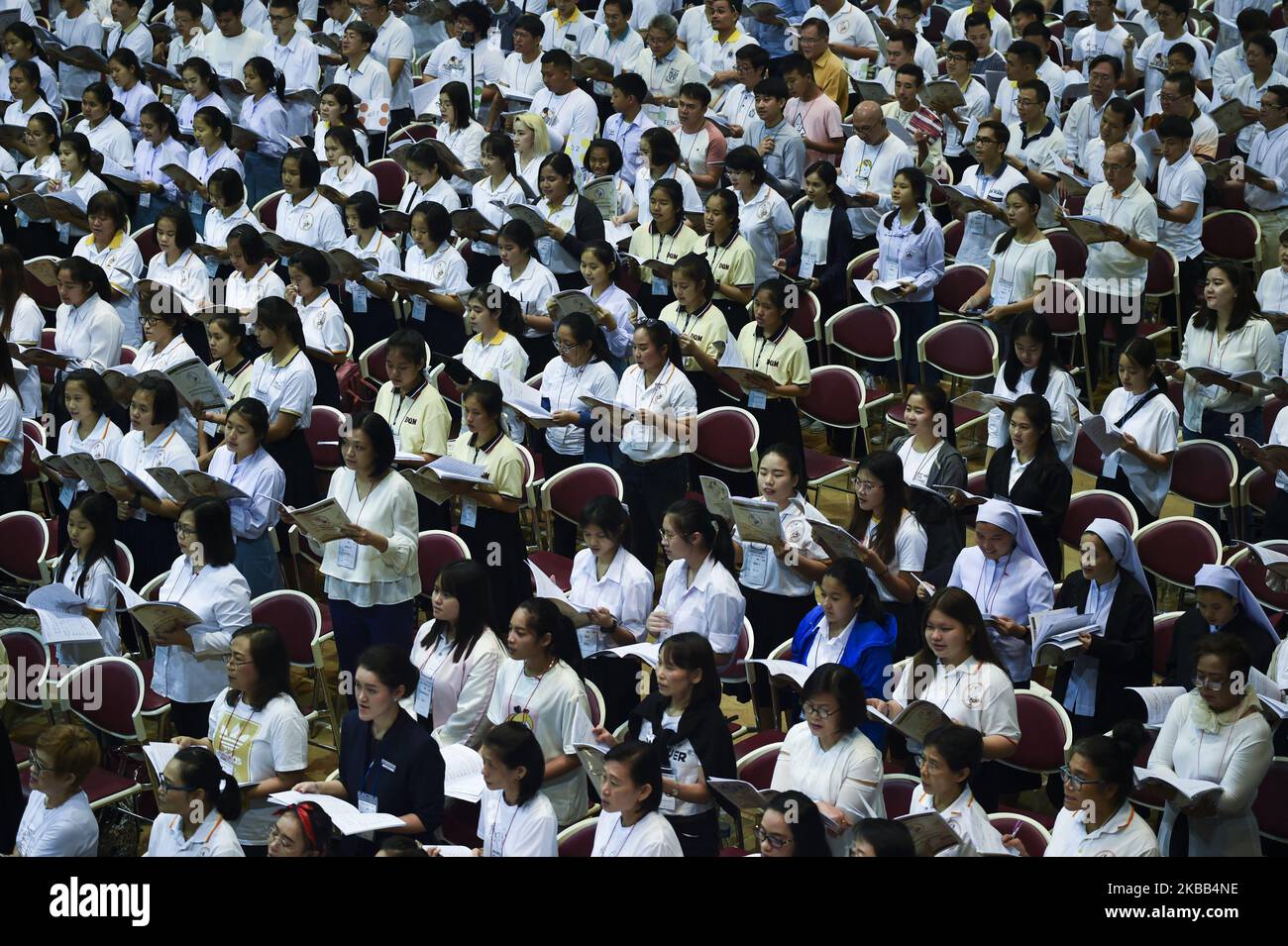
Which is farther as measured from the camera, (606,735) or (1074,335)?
(1074,335)

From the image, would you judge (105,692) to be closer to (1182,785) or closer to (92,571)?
(92,571)

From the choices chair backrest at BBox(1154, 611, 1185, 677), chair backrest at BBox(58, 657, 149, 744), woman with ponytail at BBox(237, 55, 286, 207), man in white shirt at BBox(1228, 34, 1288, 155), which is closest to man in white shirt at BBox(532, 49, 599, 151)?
woman with ponytail at BBox(237, 55, 286, 207)

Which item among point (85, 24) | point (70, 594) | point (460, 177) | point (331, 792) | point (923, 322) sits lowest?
point (331, 792)

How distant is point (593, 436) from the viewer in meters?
8.16

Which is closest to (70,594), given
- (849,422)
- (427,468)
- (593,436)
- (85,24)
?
(427,468)

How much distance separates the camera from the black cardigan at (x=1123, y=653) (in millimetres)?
6266

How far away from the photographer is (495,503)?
746 centimetres

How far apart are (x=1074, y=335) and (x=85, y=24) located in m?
8.15

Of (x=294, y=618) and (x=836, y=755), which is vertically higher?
(x=294, y=618)

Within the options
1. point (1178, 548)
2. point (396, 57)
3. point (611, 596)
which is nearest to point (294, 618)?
point (611, 596)

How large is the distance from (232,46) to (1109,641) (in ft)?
29.6

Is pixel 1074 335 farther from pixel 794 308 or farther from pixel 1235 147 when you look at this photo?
pixel 1235 147

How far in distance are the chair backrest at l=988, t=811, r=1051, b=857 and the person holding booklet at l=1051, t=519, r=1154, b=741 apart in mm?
947

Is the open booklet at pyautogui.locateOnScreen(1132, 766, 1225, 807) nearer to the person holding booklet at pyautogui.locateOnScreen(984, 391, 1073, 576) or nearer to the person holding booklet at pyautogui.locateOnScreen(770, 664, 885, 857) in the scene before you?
the person holding booklet at pyautogui.locateOnScreen(770, 664, 885, 857)
